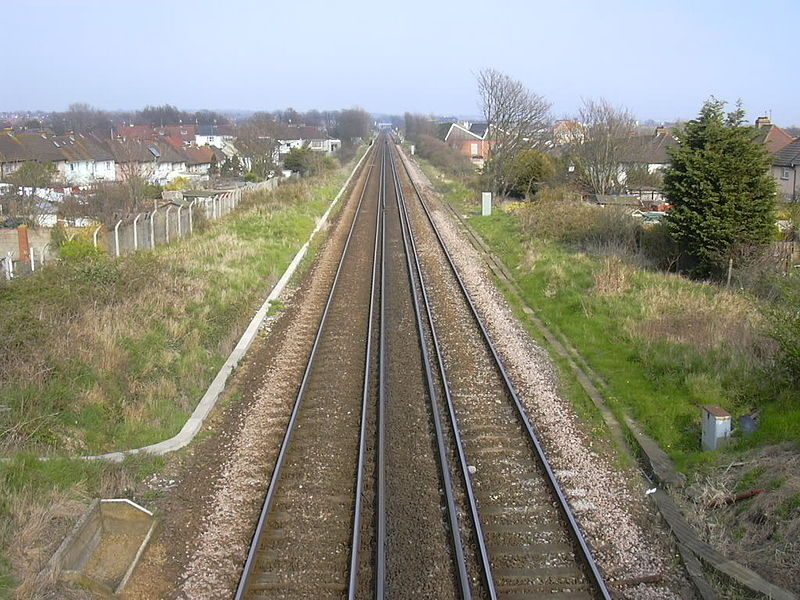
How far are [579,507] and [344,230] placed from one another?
21.9 meters

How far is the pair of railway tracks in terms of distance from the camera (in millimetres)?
6668

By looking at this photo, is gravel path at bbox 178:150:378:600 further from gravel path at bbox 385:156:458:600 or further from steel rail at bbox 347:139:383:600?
gravel path at bbox 385:156:458:600

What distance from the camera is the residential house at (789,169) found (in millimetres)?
35594

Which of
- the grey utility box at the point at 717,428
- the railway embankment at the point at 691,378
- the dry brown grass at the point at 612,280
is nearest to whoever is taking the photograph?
the railway embankment at the point at 691,378

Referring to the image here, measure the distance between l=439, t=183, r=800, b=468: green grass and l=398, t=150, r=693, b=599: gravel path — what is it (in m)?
0.64

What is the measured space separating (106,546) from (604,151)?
33.7 metres

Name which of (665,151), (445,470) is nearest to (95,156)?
(665,151)

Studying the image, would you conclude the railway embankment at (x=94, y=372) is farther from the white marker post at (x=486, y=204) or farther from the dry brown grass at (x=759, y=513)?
the white marker post at (x=486, y=204)

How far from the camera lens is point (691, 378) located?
10.8 metres

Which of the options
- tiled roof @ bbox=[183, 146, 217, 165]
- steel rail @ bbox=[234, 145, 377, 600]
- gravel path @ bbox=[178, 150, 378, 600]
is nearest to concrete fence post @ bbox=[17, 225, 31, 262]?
steel rail @ bbox=[234, 145, 377, 600]

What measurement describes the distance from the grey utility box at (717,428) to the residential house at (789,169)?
96.8 feet

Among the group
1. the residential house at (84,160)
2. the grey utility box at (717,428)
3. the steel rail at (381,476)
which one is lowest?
the steel rail at (381,476)

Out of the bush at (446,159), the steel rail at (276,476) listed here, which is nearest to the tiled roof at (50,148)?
the bush at (446,159)

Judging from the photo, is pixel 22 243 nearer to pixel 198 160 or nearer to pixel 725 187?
Answer: pixel 725 187
